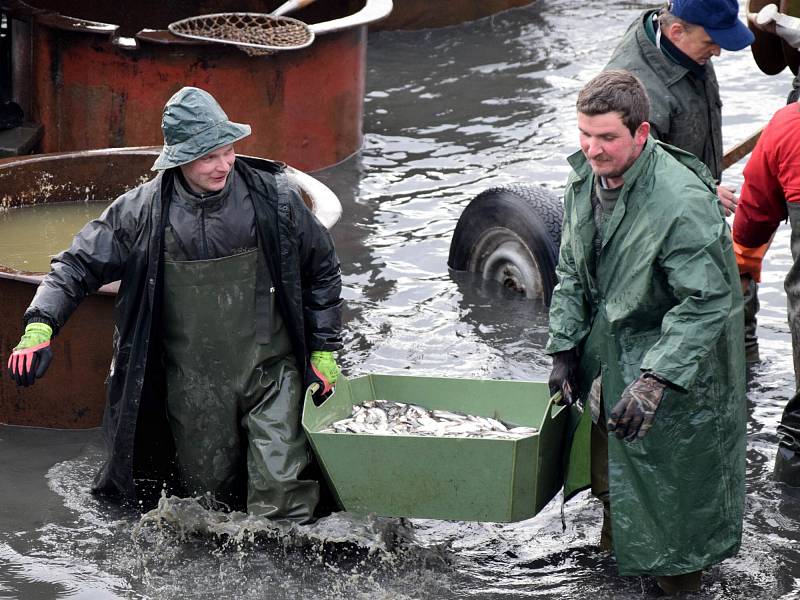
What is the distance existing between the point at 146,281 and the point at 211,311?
30cm

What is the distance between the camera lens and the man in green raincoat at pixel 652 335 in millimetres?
4547

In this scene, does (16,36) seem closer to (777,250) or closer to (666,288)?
(777,250)

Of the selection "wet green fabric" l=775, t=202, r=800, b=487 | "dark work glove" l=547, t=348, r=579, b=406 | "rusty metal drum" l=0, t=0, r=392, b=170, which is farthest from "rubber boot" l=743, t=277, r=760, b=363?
"rusty metal drum" l=0, t=0, r=392, b=170

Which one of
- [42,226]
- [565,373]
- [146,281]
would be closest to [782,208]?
[565,373]

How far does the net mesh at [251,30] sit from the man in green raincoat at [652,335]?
219 inches

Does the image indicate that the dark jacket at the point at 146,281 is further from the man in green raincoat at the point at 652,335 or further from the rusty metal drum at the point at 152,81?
the rusty metal drum at the point at 152,81

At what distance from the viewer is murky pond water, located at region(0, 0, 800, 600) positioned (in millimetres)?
5293

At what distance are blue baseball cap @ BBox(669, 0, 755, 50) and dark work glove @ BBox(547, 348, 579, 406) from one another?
1.80 meters


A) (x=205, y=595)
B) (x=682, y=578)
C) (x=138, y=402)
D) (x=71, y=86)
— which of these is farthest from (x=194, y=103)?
(x=71, y=86)

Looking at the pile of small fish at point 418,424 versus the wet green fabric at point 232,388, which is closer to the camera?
the wet green fabric at point 232,388

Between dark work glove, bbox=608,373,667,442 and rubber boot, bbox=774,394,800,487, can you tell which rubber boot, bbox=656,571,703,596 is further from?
rubber boot, bbox=774,394,800,487

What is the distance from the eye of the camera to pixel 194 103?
16.9 ft

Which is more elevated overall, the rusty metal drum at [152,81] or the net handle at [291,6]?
the net handle at [291,6]

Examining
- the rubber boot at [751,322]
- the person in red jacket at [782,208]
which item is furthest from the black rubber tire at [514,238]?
the person in red jacket at [782,208]
